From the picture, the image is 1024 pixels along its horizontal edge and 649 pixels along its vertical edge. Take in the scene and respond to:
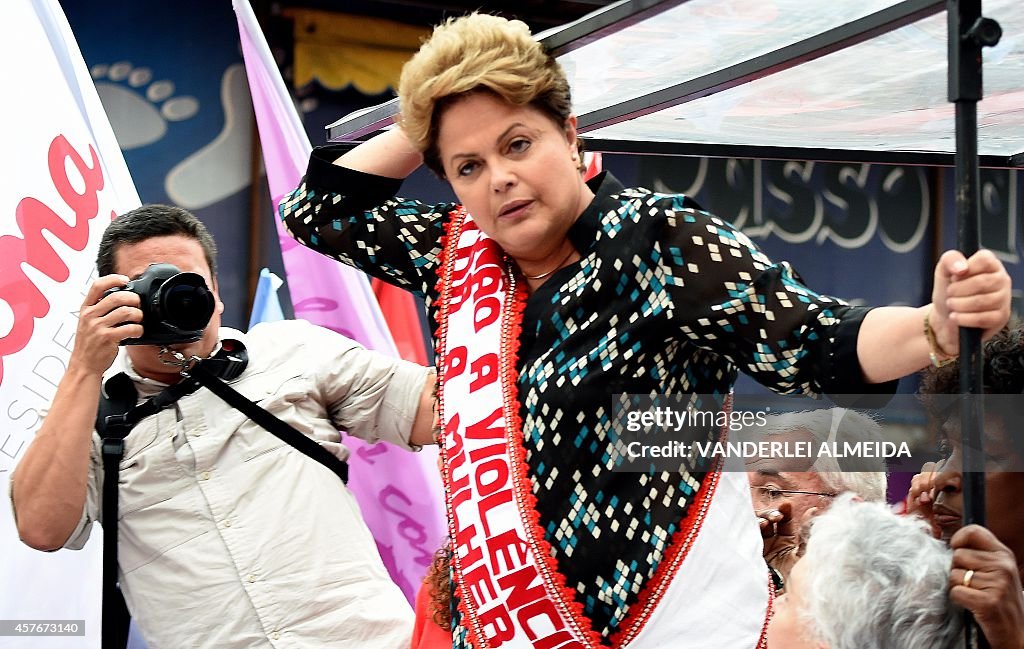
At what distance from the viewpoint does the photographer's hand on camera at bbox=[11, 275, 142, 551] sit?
5.98ft

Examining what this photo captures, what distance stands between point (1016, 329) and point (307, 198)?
104 cm

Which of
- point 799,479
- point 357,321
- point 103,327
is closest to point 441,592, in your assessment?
point 103,327

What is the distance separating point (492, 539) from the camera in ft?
4.31

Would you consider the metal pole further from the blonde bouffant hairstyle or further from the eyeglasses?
the eyeglasses

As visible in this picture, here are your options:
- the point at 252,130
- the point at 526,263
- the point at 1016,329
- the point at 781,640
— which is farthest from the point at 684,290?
the point at 252,130

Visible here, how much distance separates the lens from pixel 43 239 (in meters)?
2.30

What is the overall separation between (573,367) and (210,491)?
0.89m

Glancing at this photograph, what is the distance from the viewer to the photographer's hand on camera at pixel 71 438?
182 cm

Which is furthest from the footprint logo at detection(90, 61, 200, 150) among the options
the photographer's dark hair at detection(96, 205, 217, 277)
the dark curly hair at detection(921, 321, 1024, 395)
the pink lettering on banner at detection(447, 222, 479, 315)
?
the dark curly hair at detection(921, 321, 1024, 395)

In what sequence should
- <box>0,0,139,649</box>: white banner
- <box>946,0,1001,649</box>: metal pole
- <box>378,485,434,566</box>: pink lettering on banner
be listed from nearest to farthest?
<box>946,0,1001,649</box>: metal pole
<box>0,0,139,649</box>: white banner
<box>378,485,434,566</box>: pink lettering on banner

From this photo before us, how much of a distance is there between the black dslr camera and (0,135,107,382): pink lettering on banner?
42 centimetres

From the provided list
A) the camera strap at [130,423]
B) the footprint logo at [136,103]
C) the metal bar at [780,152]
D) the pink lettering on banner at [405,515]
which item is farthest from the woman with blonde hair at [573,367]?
the footprint logo at [136,103]

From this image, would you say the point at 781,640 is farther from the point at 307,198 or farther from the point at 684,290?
the point at 307,198

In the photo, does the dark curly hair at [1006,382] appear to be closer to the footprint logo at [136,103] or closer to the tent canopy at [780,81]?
the tent canopy at [780,81]
